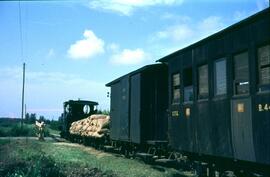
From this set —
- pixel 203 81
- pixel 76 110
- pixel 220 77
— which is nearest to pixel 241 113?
pixel 220 77

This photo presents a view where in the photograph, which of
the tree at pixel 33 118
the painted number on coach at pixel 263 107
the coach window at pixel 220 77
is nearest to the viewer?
the painted number on coach at pixel 263 107

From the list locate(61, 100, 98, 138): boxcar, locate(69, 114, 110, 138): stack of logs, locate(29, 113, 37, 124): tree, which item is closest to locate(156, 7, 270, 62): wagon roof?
locate(69, 114, 110, 138): stack of logs

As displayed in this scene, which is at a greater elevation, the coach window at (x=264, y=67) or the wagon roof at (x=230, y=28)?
the wagon roof at (x=230, y=28)

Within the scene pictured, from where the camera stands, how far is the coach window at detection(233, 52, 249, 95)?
28.9ft

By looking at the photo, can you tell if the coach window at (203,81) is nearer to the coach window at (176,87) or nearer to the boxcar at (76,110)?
the coach window at (176,87)

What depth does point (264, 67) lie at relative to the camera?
820 centimetres

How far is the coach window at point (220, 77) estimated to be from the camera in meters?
9.78

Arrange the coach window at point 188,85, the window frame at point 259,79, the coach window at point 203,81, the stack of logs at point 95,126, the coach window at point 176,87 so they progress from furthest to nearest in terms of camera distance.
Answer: the stack of logs at point 95,126
the coach window at point 176,87
the coach window at point 188,85
the coach window at point 203,81
the window frame at point 259,79

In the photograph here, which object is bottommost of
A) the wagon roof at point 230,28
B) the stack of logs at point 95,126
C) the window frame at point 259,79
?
the stack of logs at point 95,126

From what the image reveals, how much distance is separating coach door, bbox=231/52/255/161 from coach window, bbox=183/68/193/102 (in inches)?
99.6

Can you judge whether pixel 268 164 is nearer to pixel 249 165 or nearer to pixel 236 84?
pixel 249 165

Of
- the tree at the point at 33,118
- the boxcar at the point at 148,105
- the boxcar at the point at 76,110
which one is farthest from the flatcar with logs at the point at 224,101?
the tree at the point at 33,118

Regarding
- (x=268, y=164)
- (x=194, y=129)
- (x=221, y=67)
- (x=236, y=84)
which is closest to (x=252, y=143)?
(x=268, y=164)

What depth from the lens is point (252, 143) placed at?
8.43 m
